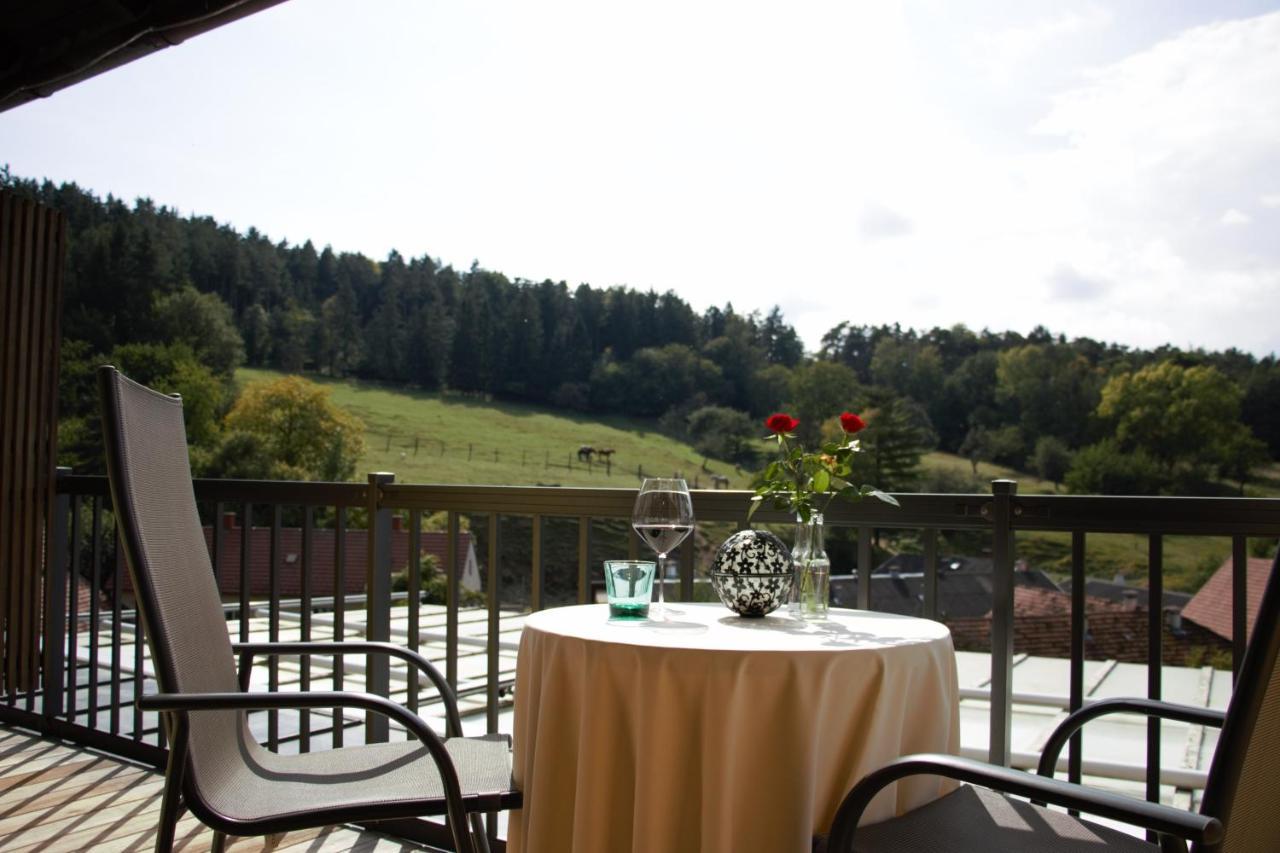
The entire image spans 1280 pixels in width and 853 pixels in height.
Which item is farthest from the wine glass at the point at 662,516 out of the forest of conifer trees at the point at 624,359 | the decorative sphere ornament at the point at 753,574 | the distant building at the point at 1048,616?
the forest of conifer trees at the point at 624,359

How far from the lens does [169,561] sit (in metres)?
1.68

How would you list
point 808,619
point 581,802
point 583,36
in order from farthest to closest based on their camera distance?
1. point 583,36
2. point 808,619
3. point 581,802

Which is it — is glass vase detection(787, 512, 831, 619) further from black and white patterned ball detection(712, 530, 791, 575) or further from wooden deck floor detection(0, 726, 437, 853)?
wooden deck floor detection(0, 726, 437, 853)

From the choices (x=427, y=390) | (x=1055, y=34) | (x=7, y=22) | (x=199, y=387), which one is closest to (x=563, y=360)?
(x=427, y=390)

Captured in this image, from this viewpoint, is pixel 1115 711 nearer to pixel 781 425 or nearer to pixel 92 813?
pixel 781 425

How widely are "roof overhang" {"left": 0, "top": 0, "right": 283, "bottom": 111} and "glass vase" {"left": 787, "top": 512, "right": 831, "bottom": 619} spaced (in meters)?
2.64

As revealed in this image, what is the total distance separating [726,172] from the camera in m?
45.0

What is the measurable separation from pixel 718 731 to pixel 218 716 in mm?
984

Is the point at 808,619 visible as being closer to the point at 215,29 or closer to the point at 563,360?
the point at 215,29

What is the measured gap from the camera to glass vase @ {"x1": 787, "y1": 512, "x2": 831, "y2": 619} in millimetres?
1759

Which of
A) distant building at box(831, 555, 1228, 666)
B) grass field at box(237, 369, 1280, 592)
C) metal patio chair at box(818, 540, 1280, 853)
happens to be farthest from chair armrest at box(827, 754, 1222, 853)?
grass field at box(237, 369, 1280, 592)

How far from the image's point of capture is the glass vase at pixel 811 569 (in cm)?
176

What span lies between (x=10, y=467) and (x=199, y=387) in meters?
Result: 36.3

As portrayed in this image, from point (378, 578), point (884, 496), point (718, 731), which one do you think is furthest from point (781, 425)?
point (378, 578)
